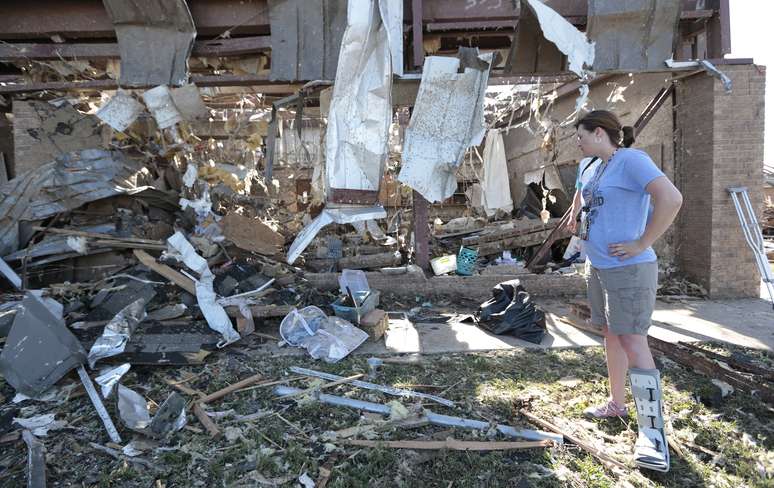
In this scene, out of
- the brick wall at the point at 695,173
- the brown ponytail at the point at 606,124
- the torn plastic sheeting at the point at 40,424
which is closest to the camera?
the brown ponytail at the point at 606,124

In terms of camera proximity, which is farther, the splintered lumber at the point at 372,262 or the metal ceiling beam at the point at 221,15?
the splintered lumber at the point at 372,262

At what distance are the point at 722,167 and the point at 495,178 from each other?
6.80 metres

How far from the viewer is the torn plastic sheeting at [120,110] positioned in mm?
5918

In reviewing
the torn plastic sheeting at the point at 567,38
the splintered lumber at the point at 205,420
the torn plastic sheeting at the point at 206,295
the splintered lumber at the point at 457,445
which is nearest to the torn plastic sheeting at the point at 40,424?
the splintered lumber at the point at 205,420

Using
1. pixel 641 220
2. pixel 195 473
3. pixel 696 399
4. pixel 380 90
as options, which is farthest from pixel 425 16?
pixel 195 473

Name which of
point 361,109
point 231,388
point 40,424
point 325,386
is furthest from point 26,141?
point 325,386

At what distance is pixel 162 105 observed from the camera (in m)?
6.00

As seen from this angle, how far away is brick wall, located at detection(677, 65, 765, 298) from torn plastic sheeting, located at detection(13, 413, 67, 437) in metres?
7.97

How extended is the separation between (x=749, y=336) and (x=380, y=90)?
5166 millimetres

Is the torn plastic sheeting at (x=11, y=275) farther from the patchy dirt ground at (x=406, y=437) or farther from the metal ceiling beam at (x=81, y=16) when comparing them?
the metal ceiling beam at (x=81, y=16)

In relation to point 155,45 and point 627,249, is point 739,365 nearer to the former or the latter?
point 627,249

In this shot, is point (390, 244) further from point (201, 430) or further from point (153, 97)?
point (201, 430)

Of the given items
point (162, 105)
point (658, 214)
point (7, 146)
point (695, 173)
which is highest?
point (162, 105)

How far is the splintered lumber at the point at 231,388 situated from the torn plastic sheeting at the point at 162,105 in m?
4.40
